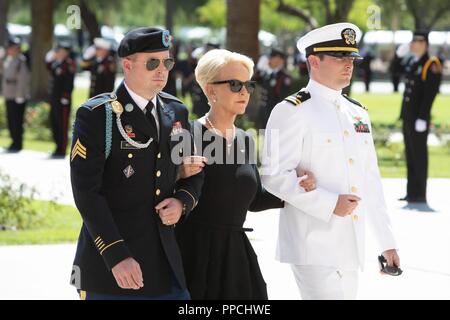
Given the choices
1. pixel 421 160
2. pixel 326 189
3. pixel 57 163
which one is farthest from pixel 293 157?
pixel 57 163

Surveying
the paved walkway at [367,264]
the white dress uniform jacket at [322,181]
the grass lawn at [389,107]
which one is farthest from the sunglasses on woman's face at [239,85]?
the grass lawn at [389,107]

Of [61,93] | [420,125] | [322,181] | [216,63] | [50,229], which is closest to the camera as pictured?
[216,63]

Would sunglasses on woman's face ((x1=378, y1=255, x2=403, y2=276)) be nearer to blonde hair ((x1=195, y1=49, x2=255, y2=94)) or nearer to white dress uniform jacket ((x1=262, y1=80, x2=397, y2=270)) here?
white dress uniform jacket ((x1=262, y1=80, x2=397, y2=270))

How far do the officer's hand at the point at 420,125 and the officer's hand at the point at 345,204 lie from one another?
26.7 feet

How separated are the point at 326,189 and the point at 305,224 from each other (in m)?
0.19

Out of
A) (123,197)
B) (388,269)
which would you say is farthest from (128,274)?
(388,269)

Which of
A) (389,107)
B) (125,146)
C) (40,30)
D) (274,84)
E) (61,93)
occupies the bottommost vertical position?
(389,107)

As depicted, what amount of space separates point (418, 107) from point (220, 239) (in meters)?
8.52

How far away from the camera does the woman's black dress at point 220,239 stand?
5.05m

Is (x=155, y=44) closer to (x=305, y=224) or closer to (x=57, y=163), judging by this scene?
(x=305, y=224)

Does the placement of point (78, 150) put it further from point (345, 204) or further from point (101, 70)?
point (101, 70)

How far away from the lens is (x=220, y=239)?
5.07 m

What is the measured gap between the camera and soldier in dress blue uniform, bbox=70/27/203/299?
455cm

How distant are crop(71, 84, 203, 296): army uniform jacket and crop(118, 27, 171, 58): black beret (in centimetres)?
18
